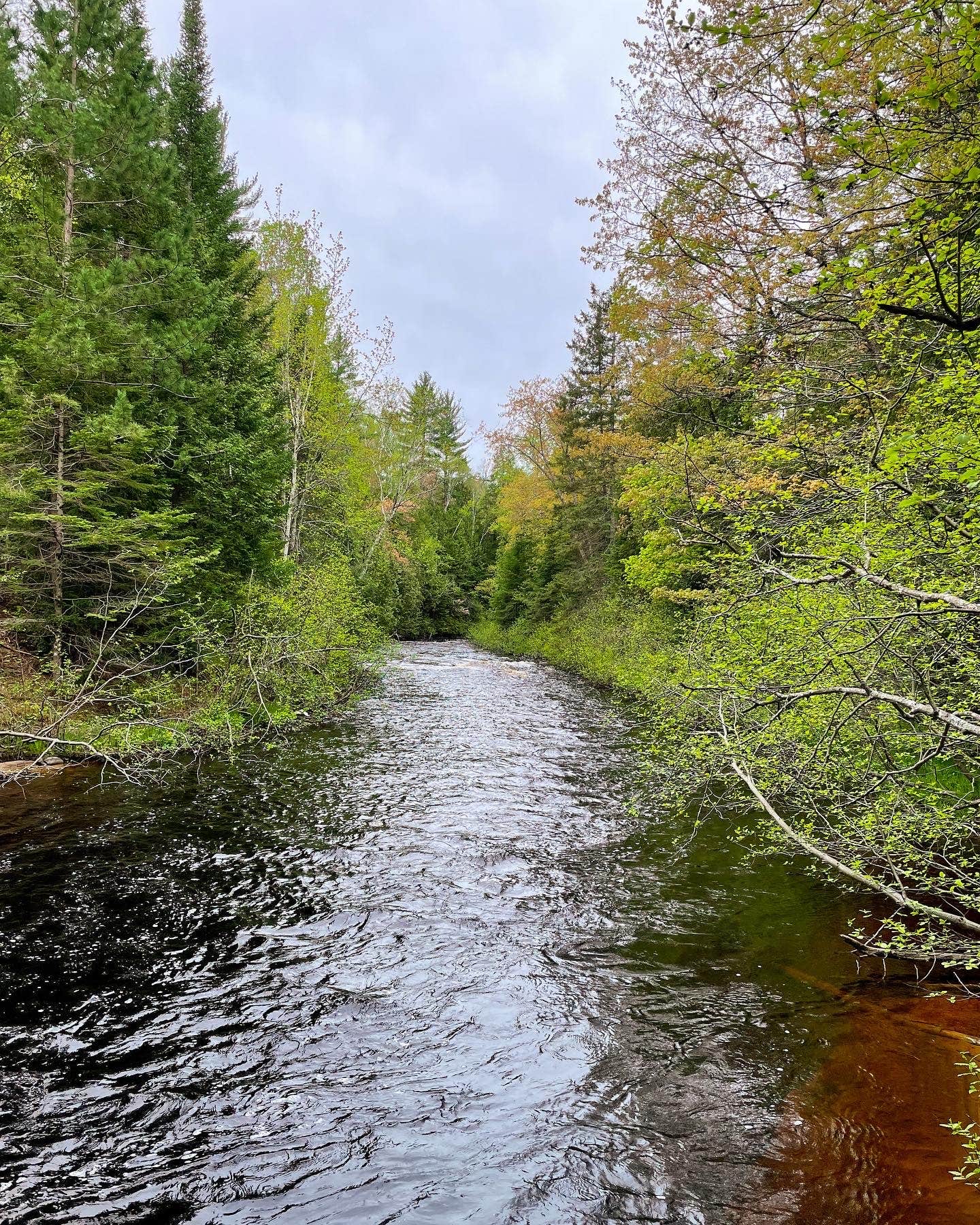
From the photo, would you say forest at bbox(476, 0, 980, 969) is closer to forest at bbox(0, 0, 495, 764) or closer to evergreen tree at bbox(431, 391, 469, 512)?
forest at bbox(0, 0, 495, 764)

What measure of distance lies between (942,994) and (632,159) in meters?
13.3

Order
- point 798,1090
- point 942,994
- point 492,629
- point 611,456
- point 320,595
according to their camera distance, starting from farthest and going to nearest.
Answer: point 492,629
point 611,456
point 320,595
point 942,994
point 798,1090

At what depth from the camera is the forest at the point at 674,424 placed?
4.80 meters

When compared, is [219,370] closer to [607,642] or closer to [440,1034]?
[440,1034]

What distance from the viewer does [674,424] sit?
20609mm

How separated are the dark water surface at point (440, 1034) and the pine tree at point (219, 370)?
753cm

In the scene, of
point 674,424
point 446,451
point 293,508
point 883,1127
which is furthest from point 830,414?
point 446,451

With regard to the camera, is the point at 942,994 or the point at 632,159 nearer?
the point at 942,994

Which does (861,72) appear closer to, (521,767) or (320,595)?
(521,767)

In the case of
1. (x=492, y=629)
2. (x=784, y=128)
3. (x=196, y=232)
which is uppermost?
(x=196, y=232)

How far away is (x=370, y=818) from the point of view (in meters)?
9.39

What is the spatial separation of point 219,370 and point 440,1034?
16.0 m

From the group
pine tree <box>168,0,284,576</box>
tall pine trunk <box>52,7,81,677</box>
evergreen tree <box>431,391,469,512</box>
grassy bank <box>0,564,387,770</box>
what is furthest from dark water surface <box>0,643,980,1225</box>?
evergreen tree <box>431,391,469,512</box>

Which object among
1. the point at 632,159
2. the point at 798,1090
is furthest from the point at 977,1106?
the point at 632,159
